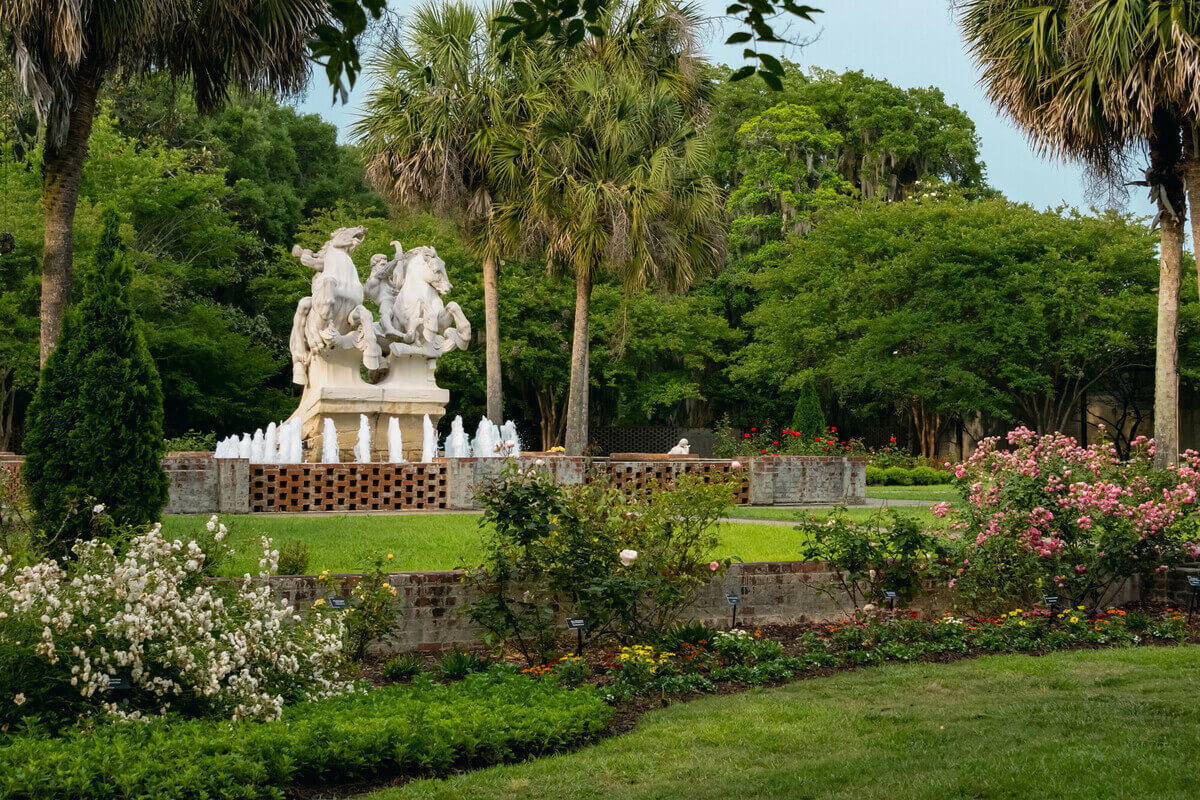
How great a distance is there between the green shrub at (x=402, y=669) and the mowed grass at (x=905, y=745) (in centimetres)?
164

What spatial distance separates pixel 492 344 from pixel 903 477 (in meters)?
9.38

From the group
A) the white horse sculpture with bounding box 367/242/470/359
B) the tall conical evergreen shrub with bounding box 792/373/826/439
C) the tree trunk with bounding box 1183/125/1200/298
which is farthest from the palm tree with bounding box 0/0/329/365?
the tall conical evergreen shrub with bounding box 792/373/826/439

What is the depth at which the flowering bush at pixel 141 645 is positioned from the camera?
17.1 ft

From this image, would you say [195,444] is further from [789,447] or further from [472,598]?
[472,598]

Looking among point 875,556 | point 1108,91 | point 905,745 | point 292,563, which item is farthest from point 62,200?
point 1108,91

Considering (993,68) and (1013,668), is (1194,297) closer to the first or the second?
(993,68)

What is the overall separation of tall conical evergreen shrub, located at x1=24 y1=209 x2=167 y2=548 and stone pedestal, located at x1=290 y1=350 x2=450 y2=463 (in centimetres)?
932

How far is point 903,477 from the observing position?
79.6 feet

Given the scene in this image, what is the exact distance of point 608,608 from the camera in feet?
24.2

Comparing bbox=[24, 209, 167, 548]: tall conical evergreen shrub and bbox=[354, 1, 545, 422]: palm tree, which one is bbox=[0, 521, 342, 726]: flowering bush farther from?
bbox=[354, 1, 545, 422]: palm tree

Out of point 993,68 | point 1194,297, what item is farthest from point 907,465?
point 993,68

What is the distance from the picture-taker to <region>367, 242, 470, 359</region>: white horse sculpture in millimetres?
18641

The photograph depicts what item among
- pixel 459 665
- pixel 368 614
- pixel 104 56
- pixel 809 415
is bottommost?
pixel 459 665

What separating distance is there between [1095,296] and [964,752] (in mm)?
24930
